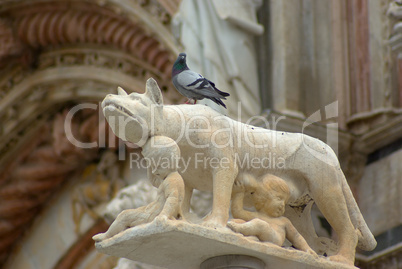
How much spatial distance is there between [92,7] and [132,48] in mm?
397

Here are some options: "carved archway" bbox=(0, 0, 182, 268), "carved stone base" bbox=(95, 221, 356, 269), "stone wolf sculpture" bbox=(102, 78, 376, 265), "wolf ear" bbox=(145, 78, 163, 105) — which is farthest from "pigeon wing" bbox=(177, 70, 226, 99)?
"carved archway" bbox=(0, 0, 182, 268)

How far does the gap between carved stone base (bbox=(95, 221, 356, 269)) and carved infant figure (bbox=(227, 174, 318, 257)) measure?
0.21 ft

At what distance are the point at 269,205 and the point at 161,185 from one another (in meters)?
0.39

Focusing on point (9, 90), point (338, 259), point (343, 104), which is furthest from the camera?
point (9, 90)

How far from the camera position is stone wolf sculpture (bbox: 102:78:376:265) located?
3486mm

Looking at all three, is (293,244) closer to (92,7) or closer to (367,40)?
(367,40)

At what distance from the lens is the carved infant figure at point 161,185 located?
3.41m

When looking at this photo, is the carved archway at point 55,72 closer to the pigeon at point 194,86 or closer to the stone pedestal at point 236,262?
the pigeon at point 194,86

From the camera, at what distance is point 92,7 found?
6945 millimetres

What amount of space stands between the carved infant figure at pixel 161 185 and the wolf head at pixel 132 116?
4 centimetres

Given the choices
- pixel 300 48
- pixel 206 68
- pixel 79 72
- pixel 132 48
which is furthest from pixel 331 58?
pixel 79 72

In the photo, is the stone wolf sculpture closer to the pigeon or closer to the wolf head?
the wolf head

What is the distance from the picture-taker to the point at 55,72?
7.35 metres

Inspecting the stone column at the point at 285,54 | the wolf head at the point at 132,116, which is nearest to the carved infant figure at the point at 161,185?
the wolf head at the point at 132,116
